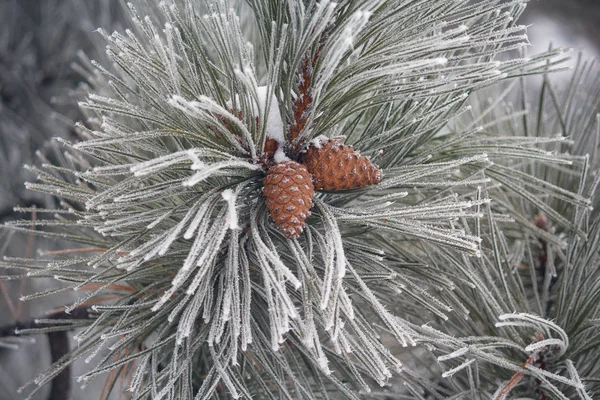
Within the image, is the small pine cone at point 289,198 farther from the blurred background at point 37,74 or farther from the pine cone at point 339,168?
the blurred background at point 37,74

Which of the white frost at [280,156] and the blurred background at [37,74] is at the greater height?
the blurred background at [37,74]

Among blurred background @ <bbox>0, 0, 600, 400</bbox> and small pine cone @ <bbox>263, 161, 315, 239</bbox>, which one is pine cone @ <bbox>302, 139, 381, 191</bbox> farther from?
blurred background @ <bbox>0, 0, 600, 400</bbox>

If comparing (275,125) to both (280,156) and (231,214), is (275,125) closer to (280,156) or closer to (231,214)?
(280,156)

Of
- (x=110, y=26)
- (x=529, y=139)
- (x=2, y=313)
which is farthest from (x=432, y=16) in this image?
(x=2, y=313)

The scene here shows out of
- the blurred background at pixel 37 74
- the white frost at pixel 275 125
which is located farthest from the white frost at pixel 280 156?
the blurred background at pixel 37 74

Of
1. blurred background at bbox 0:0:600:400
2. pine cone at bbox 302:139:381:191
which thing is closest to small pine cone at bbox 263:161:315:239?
pine cone at bbox 302:139:381:191

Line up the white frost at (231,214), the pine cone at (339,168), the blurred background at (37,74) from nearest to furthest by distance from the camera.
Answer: the white frost at (231,214)
the pine cone at (339,168)
the blurred background at (37,74)
